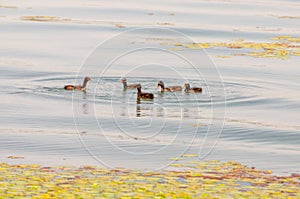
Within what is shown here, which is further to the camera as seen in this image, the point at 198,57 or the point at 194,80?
the point at 198,57

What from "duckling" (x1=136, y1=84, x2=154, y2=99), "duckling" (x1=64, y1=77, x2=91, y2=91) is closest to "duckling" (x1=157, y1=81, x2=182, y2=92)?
"duckling" (x1=136, y1=84, x2=154, y2=99)

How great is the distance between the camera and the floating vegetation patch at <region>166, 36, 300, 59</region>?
28.3 m

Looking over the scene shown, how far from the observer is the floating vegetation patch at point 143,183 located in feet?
42.3

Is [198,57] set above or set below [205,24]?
below

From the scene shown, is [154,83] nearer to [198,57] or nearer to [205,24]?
[198,57]

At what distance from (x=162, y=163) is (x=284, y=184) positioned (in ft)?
7.66

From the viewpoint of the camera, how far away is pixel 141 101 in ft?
69.2

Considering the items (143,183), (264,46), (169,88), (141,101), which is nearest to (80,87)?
(141,101)

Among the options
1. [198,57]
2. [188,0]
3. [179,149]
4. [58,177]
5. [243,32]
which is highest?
[188,0]

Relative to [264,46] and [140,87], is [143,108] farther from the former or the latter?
[264,46]

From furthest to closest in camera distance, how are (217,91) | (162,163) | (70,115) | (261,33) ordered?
(261,33) → (217,91) → (70,115) → (162,163)

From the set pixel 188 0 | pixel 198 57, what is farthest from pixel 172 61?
pixel 188 0

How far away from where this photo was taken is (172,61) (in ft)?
88.4

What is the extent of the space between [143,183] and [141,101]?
25.0 feet
